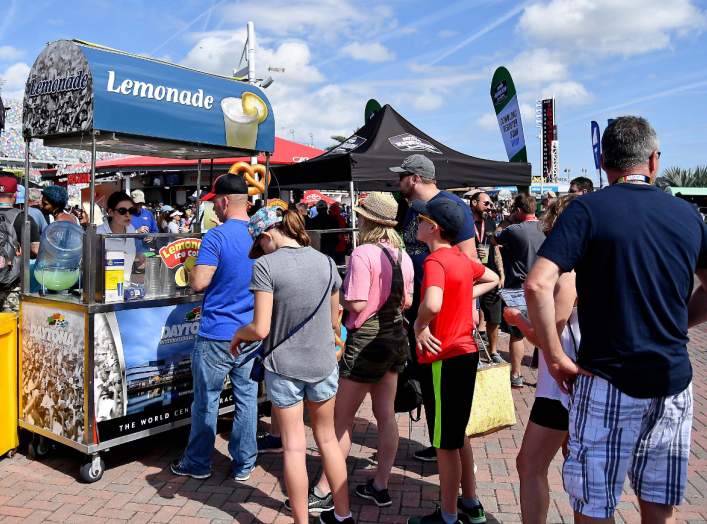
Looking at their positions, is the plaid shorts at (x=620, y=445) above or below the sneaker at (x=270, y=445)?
above

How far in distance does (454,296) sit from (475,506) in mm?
1213

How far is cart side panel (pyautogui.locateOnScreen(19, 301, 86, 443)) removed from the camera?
13.5ft

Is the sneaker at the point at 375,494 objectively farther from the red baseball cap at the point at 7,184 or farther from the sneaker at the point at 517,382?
the red baseball cap at the point at 7,184

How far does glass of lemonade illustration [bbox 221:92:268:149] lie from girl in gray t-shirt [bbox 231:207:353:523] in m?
2.03

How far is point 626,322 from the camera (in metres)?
2.15

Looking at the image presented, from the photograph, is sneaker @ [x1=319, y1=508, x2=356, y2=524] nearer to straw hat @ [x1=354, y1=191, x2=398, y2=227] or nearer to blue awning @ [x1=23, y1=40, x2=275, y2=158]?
straw hat @ [x1=354, y1=191, x2=398, y2=227]

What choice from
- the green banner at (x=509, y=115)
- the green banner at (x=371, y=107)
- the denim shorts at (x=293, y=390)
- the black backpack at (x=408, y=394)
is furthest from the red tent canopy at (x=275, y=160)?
the denim shorts at (x=293, y=390)

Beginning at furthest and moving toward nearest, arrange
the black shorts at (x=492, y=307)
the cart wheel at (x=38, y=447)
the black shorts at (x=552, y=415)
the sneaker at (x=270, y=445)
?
the black shorts at (x=492, y=307) < the sneaker at (x=270, y=445) < the cart wheel at (x=38, y=447) < the black shorts at (x=552, y=415)

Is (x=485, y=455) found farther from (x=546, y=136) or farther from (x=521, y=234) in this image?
(x=546, y=136)

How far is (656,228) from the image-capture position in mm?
2143

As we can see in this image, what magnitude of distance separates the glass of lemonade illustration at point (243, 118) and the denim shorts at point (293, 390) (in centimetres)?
251

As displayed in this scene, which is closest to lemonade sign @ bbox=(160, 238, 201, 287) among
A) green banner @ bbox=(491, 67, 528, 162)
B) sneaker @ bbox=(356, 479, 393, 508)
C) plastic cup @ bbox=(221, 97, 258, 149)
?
plastic cup @ bbox=(221, 97, 258, 149)

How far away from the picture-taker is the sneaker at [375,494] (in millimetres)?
3781

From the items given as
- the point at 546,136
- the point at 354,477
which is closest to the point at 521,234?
the point at 354,477
